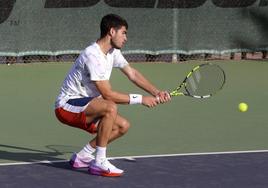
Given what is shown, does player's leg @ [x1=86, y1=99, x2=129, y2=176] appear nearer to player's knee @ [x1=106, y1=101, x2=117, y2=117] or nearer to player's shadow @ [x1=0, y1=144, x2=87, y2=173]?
player's knee @ [x1=106, y1=101, x2=117, y2=117]

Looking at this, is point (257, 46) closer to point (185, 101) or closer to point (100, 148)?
point (185, 101)

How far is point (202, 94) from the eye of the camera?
22.7 feet

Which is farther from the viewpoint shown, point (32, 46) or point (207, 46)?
point (207, 46)

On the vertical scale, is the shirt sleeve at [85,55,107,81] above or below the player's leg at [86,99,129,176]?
above

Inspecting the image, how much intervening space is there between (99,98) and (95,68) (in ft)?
0.90

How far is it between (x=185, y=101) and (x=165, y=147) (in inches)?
103

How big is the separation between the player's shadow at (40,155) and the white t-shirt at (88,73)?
54cm

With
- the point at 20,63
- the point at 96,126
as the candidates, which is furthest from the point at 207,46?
the point at 96,126

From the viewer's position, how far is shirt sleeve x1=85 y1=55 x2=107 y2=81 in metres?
5.98

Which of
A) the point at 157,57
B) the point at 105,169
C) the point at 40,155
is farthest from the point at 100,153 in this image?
the point at 157,57

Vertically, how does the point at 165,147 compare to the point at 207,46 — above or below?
below

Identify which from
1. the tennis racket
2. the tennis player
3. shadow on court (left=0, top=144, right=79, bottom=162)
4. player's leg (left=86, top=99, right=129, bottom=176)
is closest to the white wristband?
the tennis player

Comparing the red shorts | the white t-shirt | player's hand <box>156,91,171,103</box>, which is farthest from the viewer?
the red shorts

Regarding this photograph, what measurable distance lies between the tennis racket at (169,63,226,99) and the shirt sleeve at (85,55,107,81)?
1081 mm
